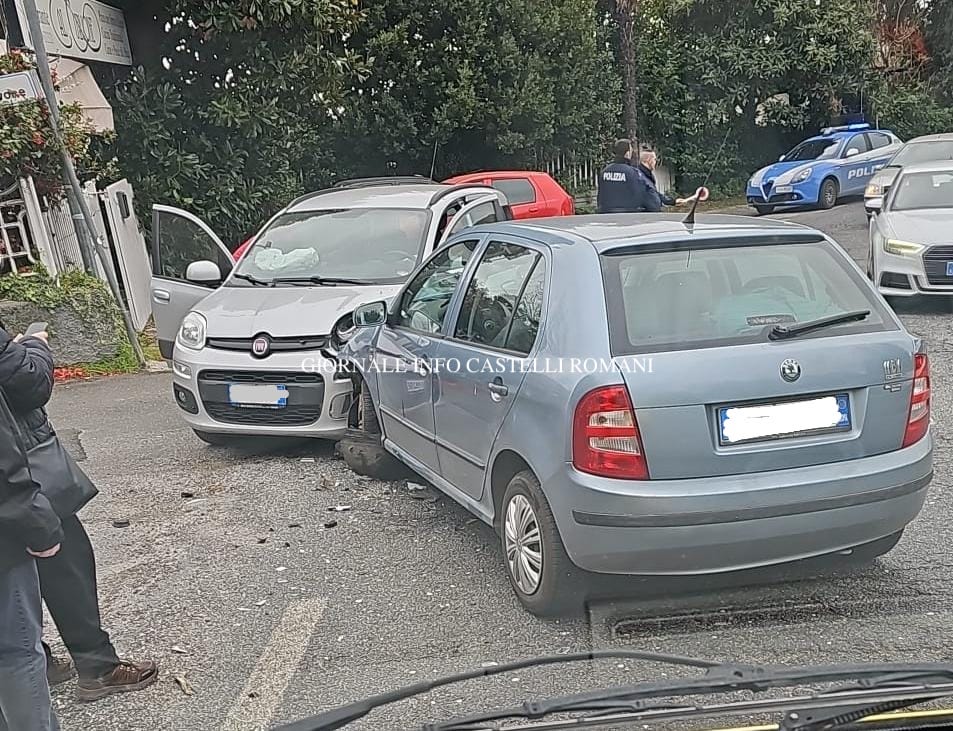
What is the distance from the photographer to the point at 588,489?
364 cm

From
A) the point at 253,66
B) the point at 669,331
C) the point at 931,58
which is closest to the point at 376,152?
the point at 253,66

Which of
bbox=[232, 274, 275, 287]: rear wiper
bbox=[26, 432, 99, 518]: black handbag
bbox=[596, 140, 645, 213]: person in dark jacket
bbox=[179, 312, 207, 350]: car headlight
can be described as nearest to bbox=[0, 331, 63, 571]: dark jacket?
bbox=[26, 432, 99, 518]: black handbag

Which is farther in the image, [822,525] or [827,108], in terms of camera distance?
[827,108]

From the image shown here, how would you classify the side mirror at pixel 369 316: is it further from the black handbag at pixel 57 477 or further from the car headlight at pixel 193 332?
the black handbag at pixel 57 477

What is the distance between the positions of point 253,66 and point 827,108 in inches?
659

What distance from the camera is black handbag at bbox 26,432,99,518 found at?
10.4 ft

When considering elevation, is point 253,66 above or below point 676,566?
above

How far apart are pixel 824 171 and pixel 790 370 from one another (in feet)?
59.8

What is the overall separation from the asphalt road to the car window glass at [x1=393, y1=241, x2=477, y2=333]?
3.40ft

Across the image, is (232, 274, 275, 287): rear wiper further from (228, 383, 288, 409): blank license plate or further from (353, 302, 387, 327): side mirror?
(353, 302, 387, 327): side mirror

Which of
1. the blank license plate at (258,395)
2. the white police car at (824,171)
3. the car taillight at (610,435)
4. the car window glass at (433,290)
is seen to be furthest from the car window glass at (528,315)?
the white police car at (824,171)

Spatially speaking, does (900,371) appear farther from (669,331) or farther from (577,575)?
(577,575)

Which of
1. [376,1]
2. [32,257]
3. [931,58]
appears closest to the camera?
[32,257]

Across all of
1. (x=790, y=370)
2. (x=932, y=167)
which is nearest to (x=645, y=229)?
(x=790, y=370)
